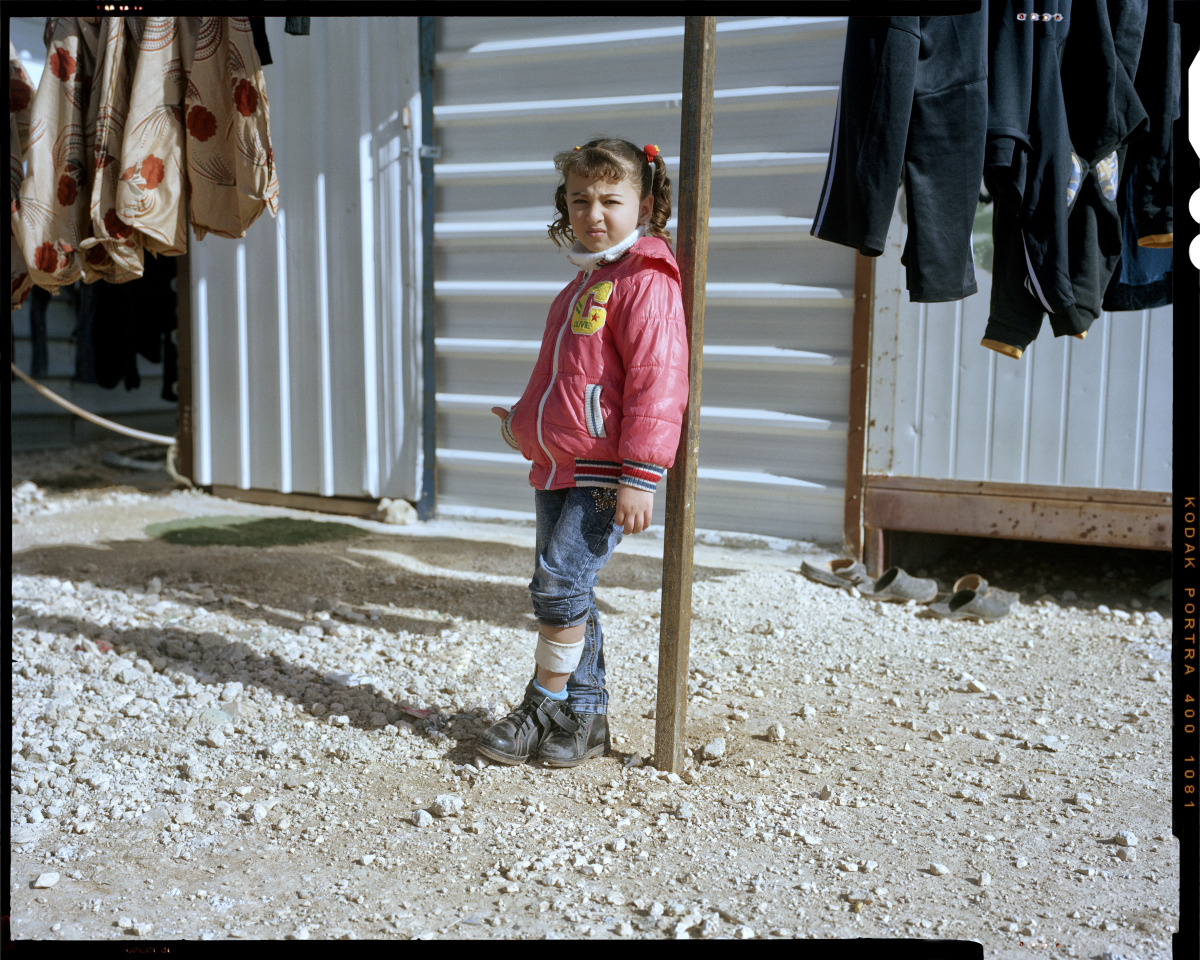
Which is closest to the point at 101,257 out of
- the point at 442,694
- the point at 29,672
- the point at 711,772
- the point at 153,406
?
the point at 29,672

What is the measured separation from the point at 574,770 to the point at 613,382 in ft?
3.16

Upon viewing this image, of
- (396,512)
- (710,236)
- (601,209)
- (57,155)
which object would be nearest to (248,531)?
(396,512)

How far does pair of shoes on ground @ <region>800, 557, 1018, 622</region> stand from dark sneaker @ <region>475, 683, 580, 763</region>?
77.0 inches

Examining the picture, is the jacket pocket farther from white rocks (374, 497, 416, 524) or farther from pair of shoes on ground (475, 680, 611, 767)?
white rocks (374, 497, 416, 524)

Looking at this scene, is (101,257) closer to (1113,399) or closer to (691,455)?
(691,455)

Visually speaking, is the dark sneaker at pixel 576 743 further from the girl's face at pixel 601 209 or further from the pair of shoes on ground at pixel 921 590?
the pair of shoes on ground at pixel 921 590

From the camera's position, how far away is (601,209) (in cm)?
240

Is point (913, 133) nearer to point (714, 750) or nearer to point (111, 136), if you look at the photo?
point (714, 750)

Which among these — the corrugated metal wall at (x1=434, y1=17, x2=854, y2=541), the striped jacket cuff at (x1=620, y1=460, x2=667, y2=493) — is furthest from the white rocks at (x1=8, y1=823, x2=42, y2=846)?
the corrugated metal wall at (x1=434, y1=17, x2=854, y2=541)

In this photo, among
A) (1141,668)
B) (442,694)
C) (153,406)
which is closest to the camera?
(442,694)

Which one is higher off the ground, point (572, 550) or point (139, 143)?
point (139, 143)

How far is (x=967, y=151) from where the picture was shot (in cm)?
237

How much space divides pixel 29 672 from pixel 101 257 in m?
1.29

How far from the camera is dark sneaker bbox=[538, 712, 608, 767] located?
256 cm
